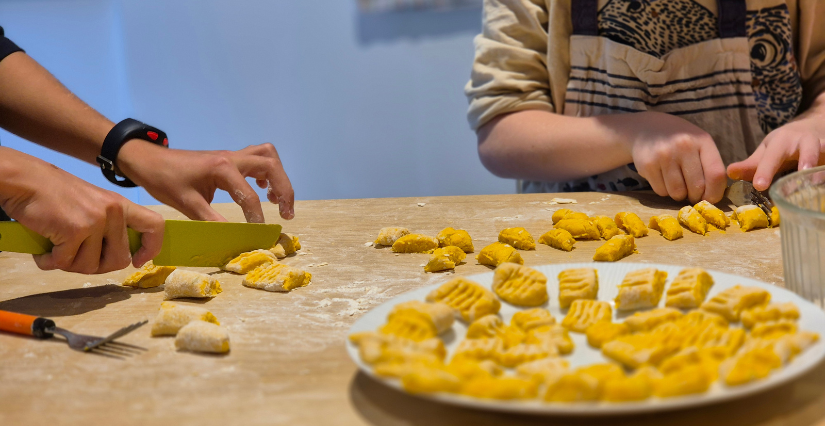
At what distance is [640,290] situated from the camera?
0.86 meters

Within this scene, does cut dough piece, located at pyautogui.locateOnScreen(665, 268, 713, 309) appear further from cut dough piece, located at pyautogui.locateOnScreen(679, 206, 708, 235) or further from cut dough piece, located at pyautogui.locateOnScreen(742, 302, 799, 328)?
cut dough piece, located at pyautogui.locateOnScreen(679, 206, 708, 235)

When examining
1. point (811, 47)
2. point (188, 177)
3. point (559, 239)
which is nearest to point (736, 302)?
point (559, 239)

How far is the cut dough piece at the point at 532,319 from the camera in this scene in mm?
817

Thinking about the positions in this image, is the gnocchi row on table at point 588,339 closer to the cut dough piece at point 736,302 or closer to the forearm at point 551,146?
the cut dough piece at point 736,302

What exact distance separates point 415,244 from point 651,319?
612 mm

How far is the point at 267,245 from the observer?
1.35m

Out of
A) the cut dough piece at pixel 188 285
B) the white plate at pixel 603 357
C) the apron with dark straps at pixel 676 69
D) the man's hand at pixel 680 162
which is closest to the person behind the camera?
the white plate at pixel 603 357

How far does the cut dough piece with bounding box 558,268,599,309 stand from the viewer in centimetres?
89

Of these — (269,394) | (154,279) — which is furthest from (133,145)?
(269,394)

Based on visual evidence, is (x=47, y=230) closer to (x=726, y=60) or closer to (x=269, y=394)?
(x=269, y=394)

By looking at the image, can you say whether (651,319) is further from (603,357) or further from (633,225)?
(633,225)

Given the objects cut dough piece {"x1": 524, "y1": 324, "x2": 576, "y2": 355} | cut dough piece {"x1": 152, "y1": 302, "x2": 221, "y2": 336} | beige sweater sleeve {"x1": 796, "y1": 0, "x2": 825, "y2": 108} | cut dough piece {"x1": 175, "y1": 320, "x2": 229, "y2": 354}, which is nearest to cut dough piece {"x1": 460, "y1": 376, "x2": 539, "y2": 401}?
cut dough piece {"x1": 524, "y1": 324, "x2": 576, "y2": 355}

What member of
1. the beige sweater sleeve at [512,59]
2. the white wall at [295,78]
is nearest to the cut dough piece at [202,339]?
the beige sweater sleeve at [512,59]

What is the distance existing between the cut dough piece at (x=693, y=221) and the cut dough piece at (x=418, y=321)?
0.77 meters
